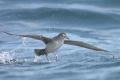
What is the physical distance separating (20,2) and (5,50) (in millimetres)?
7618

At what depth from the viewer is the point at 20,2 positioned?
2480cm

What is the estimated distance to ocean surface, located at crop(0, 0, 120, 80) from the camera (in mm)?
15320

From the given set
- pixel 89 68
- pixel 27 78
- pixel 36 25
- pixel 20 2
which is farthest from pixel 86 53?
pixel 20 2

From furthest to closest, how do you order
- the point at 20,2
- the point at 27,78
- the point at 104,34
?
the point at 20,2
the point at 104,34
the point at 27,78

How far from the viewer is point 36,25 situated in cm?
2158

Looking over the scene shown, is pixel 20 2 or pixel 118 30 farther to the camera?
pixel 20 2

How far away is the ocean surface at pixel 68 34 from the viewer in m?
15.3

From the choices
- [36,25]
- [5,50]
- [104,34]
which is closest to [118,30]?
[104,34]

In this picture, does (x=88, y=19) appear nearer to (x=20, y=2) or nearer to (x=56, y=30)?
(x=56, y=30)

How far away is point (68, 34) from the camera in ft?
65.6

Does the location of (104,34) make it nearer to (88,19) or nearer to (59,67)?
(88,19)

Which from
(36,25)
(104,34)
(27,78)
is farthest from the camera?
(36,25)

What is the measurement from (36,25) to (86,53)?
487 cm

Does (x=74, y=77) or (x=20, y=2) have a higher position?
(x=20, y=2)
